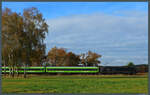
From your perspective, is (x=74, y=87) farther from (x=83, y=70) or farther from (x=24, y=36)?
(x=83, y=70)

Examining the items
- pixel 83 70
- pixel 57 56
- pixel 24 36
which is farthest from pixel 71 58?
pixel 24 36

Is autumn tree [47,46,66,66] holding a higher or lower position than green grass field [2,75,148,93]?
higher

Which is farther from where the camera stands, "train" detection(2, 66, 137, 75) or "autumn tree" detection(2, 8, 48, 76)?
"train" detection(2, 66, 137, 75)

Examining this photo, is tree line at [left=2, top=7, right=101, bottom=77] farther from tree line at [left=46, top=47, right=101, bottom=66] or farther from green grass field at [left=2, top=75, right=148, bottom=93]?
tree line at [left=46, top=47, right=101, bottom=66]

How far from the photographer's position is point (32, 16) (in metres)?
16.8

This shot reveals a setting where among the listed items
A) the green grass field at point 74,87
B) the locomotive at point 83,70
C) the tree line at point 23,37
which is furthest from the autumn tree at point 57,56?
the green grass field at point 74,87

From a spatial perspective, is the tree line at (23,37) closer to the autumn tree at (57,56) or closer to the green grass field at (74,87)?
the green grass field at (74,87)

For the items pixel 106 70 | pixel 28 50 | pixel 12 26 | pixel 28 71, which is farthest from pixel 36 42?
pixel 106 70

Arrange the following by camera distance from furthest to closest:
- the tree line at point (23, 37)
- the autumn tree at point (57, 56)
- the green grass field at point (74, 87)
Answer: the autumn tree at point (57, 56) → the tree line at point (23, 37) → the green grass field at point (74, 87)

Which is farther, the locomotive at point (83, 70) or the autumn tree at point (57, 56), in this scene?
the autumn tree at point (57, 56)

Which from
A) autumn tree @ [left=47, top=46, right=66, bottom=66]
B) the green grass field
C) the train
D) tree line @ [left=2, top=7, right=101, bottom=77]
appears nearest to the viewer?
the green grass field

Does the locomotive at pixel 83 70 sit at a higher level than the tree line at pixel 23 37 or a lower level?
lower

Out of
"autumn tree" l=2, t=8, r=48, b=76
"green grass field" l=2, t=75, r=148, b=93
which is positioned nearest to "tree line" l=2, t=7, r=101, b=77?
"autumn tree" l=2, t=8, r=48, b=76

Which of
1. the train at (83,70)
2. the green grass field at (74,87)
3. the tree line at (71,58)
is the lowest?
the green grass field at (74,87)
